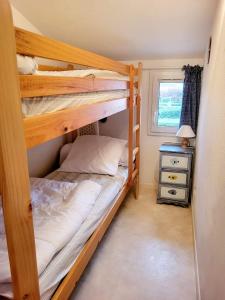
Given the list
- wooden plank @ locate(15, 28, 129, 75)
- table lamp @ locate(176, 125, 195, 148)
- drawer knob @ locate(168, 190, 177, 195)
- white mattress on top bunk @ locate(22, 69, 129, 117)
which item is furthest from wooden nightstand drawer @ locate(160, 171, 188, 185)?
wooden plank @ locate(15, 28, 129, 75)

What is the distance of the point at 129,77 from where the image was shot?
2.45 meters

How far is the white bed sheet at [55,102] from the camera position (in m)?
0.98

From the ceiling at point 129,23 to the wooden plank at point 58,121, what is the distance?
955 millimetres

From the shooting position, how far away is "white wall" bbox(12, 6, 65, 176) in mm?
2320

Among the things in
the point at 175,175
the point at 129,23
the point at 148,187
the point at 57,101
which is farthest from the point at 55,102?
the point at 148,187

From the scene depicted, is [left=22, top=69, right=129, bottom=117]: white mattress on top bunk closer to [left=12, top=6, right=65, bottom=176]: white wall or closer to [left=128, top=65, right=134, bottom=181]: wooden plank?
[left=128, top=65, right=134, bottom=181]: wooden plank

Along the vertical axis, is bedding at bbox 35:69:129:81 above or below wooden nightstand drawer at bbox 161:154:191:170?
above

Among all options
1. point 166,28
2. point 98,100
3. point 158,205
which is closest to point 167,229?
point 158,205

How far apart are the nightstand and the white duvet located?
1.24 metres

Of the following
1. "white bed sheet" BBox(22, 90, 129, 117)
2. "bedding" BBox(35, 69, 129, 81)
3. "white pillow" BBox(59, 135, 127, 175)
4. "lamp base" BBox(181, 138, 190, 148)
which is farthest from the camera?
"lamp base" BBox(181, 138, 190, 148)

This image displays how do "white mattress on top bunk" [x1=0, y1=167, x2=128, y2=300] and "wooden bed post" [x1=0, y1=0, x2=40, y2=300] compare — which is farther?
"white mattress on top bunk" [x1=0, y1=167, x2=128, y2=300]

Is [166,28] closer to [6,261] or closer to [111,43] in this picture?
[111,43]

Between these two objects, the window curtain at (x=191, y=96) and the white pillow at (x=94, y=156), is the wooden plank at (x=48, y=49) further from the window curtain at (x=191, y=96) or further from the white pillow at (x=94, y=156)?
the window curtain at (x=191, y=96)

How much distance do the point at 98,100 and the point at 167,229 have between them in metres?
1.55
